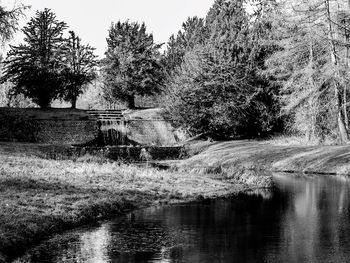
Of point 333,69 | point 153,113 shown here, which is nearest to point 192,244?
point 333,69

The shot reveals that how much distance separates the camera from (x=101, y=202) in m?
15.1

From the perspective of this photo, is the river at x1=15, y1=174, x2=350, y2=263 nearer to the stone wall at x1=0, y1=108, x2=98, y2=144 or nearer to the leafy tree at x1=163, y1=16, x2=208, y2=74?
the stone wall at x1=0, y1=108, x2=98, y2=144

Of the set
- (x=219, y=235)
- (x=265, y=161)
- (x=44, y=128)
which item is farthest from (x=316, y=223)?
(x=44, y=128)

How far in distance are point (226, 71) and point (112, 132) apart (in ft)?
47.0

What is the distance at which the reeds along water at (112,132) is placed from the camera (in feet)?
168

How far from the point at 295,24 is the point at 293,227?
27.1m

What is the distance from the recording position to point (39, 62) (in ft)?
180

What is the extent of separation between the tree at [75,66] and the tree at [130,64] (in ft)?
8.85

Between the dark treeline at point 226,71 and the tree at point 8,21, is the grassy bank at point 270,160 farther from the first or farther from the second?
the tree at point 8,21

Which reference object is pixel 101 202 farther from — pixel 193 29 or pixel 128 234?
pixel 193 29

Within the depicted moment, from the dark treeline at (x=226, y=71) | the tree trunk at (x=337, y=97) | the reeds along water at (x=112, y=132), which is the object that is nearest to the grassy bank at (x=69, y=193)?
the dark treeline at (x=226, y=71)

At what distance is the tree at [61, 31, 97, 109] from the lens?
191 feet

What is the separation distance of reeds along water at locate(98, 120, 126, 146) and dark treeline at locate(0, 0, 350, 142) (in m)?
5.44

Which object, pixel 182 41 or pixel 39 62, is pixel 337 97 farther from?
pixel 182 41
